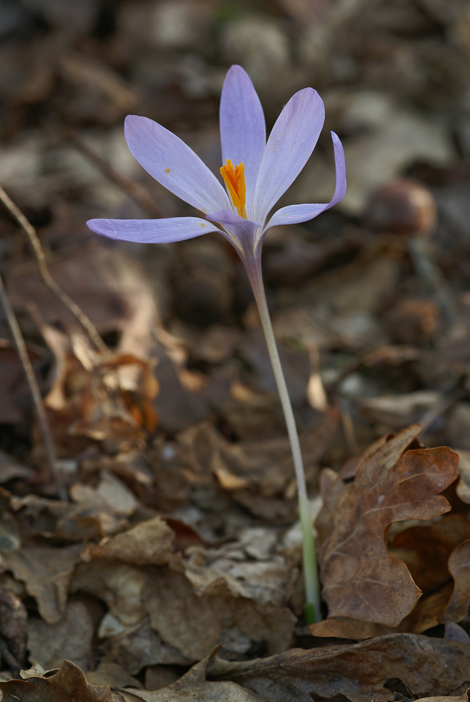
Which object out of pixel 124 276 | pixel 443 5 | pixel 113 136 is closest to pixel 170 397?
pixel 124 276

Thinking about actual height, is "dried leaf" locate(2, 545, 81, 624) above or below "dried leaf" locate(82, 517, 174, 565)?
below

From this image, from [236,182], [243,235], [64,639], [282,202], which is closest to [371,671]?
[64,639]

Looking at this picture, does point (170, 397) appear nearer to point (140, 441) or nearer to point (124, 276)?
point (140, 441)

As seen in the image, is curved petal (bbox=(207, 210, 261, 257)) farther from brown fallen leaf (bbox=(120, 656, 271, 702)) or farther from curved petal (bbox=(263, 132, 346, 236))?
brown fallen leaf (bbox=(120, 656, 271, 702))

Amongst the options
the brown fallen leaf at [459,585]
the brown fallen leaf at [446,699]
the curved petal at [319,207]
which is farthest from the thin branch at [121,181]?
the brown fallen leaf at [446,699]

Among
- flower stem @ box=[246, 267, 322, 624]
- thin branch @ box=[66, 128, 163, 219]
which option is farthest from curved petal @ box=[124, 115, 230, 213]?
thin branch @ box=[66, 128, 163, 219]

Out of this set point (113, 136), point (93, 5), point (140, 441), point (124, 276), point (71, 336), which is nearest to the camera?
point (140, 441)

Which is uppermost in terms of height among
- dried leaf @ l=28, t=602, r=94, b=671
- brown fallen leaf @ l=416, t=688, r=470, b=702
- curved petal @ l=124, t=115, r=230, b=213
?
curved petal @ l=124, t=115, r=230, b=213
